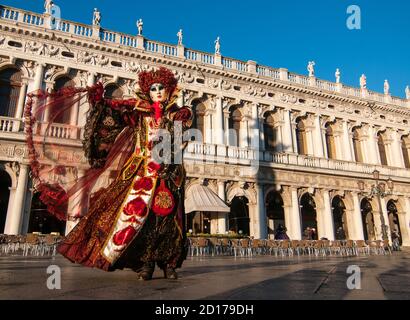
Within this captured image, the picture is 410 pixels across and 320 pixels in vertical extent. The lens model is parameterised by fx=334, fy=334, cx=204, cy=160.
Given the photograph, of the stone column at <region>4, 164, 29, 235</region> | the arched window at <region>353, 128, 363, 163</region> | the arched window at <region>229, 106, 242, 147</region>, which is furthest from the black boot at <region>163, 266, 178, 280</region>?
the arched window at <region>353, 128, 363, 163</region>

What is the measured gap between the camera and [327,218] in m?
19.0

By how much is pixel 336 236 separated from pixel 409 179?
7506mm

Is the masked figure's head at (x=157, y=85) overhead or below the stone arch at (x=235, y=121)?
below

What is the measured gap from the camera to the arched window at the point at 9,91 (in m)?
14.3

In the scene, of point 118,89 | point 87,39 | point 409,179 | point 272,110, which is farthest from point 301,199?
point 87,39

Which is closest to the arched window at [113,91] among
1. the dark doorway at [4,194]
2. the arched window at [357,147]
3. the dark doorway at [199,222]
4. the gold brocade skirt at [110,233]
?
the dark doorway at [4,194]

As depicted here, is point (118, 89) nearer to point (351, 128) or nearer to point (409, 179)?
point (351, 128)

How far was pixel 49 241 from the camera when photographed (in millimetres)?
9570

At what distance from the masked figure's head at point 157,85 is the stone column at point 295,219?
1483cm

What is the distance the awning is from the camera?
44.0 ft

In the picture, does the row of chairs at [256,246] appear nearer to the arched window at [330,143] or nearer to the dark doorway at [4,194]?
the arched window at [330,143]

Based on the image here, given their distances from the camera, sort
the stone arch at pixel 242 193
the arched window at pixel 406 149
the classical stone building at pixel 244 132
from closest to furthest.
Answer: the classical stone building at pixel 244 132, the stone arch at pixel 242 193, the arched window at pixel 406 149

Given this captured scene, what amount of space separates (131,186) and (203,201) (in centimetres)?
982

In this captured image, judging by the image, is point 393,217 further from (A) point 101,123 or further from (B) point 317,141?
(A) point 101,123
